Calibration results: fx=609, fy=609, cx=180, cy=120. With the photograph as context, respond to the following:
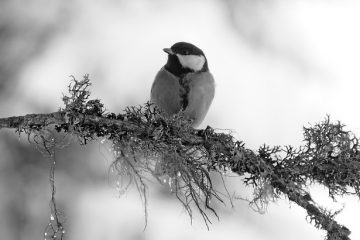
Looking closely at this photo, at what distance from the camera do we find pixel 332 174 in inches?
125

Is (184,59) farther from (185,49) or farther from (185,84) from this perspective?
(185,84)

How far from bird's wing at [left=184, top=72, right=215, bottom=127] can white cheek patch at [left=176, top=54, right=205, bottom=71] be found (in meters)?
0.08

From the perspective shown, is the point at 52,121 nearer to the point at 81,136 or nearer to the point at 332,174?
the point at 81,136

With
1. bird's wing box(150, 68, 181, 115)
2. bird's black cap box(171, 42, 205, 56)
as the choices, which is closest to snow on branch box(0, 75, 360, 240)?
bird's wing box(150, 68, 181, 115)

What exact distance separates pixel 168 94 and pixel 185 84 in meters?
0.16

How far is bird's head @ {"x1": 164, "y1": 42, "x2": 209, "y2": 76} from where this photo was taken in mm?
4703

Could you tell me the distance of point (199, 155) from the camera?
10.4ft

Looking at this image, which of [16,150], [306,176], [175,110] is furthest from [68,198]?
[306,176]

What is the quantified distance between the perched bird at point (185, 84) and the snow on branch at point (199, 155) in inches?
51.5

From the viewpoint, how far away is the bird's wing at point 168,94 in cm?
454

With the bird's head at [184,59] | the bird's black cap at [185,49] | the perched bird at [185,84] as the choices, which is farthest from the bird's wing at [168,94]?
the bird's black cap at [185,49]

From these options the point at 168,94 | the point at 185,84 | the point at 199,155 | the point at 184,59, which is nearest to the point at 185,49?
the point at 184,59

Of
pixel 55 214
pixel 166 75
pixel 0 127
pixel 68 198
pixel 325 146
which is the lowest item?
pixel 55 214

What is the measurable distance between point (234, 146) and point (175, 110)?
145cm
